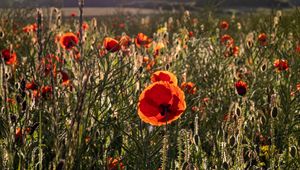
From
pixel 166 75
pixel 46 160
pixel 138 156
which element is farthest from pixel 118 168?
pixel 46 160

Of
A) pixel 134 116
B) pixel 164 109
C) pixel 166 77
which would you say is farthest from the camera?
pixel 134 116

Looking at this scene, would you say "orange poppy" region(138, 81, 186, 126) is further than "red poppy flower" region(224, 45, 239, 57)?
No

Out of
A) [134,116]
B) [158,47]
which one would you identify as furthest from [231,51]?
[134,116]

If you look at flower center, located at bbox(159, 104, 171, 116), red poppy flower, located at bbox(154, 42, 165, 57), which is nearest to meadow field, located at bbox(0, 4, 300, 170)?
flower center, located at bbox(159, 104, 171, 116)

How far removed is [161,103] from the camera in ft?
4.69

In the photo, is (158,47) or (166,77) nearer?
(166,77)

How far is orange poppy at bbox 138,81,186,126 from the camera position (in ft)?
4.52

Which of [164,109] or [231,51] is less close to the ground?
[164,109]

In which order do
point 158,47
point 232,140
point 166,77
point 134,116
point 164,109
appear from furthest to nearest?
point 158,47 < point 134,116 < point 166,77 < point 232,140 < point 164,109

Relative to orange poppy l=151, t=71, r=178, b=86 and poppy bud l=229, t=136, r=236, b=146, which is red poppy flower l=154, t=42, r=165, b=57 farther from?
poppy bud l=229, t=136, r=236, b=146

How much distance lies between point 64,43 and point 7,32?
1.80 m

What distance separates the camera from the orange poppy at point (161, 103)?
1.38 meters

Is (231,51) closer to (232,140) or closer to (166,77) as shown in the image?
(166,77)

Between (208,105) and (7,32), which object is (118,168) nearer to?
(208,105)
